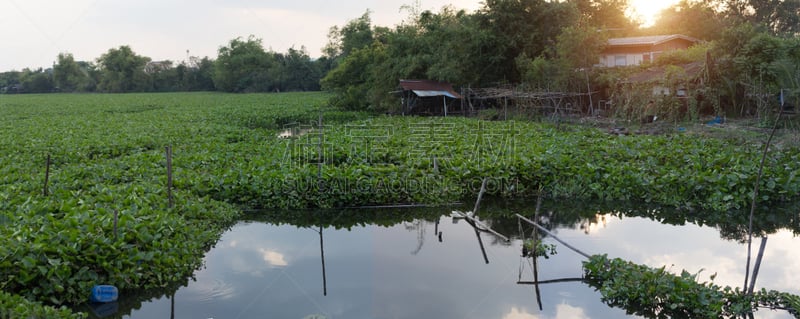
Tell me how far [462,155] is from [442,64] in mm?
15128

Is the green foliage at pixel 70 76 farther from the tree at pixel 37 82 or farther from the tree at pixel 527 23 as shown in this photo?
the tree at pixel 527 23

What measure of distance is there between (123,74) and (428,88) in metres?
51.9

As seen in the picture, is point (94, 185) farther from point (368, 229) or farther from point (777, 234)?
point (777, 234)

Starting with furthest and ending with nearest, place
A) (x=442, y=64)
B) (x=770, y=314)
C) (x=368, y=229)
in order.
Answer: (x=442, y=64) → (x=368, y=229) → (x=770, y=314)

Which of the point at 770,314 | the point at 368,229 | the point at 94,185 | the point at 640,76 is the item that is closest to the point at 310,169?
the point at 368,229

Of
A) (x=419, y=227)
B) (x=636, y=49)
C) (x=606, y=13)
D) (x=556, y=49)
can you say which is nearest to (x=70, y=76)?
(x=606, y=13)

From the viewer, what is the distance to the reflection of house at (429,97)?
24.9 m

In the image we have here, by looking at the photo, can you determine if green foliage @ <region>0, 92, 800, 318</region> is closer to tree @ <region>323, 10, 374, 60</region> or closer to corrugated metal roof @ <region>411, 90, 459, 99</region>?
corrugated metal roof @ <region>411, 90, 459, 99</region>

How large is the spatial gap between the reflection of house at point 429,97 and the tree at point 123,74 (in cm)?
4988

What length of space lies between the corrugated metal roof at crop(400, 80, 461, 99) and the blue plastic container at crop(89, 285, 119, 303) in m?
19.4

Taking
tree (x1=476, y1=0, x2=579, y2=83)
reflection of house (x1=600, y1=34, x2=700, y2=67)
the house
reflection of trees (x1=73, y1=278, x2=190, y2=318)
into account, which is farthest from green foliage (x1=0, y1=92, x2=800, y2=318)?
the house

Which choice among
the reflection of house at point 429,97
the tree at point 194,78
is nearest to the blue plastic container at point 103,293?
the reflection of house at point 429,97

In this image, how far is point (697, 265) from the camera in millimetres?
7348

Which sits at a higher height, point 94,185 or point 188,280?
point 94,185
